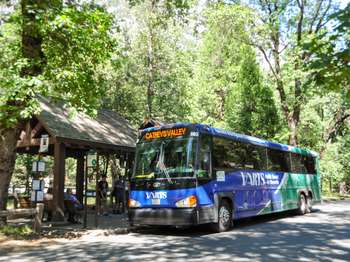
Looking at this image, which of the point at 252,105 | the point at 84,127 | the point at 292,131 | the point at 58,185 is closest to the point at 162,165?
the point at 58,185

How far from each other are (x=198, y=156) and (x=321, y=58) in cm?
703

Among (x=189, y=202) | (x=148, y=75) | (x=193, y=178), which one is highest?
(x=148, y=75)

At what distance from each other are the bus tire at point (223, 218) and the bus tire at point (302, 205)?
6.99m

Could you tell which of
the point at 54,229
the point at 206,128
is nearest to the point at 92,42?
the point at 206,128

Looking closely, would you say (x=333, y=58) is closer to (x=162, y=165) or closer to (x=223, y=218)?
(x=162, y=165)

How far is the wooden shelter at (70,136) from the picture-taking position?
15.5 meters

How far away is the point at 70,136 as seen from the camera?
15469mm

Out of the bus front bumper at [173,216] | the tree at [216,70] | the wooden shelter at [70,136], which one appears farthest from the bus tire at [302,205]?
the tree at [216,70]

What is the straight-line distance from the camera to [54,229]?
13.4m

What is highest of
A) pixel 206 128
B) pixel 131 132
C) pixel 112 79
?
pixel 112 79

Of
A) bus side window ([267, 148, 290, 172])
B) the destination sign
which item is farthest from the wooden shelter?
bus side window ([267, 148, 290, 172])

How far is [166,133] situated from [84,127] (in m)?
6.10

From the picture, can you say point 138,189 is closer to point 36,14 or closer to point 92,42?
point 92,42

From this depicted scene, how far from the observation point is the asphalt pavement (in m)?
8.91
